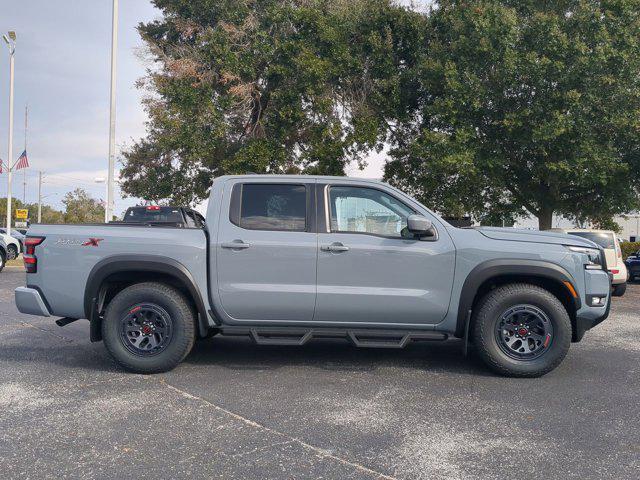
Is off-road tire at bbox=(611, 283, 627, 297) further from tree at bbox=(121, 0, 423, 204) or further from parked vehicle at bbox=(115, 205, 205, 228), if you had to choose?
parked vehicle at bbox=(115, 205, 205, 228)

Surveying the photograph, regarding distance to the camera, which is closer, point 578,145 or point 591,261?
point 591,261

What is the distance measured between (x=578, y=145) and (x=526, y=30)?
3705 mm

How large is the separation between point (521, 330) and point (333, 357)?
1996mm

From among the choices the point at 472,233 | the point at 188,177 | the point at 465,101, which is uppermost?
the point at 465,101

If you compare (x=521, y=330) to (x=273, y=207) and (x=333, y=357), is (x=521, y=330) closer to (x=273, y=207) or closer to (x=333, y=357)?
(x=333, y=357)

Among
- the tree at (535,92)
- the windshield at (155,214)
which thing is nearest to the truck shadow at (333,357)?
the windshield at (155,214)

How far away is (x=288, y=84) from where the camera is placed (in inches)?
715

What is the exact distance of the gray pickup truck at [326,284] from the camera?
5.21m

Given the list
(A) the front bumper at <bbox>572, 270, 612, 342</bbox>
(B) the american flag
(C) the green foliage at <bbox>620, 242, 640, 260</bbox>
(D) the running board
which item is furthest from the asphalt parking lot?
(B) the american flag

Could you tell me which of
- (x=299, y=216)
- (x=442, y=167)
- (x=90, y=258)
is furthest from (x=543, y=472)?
(x=442, y=167)

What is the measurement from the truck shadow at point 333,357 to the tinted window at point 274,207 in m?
1.46

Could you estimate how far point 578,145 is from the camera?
16.0 metres

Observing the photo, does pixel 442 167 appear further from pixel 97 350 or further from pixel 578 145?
pixel 97 350

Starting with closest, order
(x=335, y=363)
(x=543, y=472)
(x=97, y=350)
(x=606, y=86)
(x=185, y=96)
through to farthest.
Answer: (x=543, y=472) < (x=335, y=363) < (x=97, y=350) < (x=606, y=86) < (x=185, y=96)
